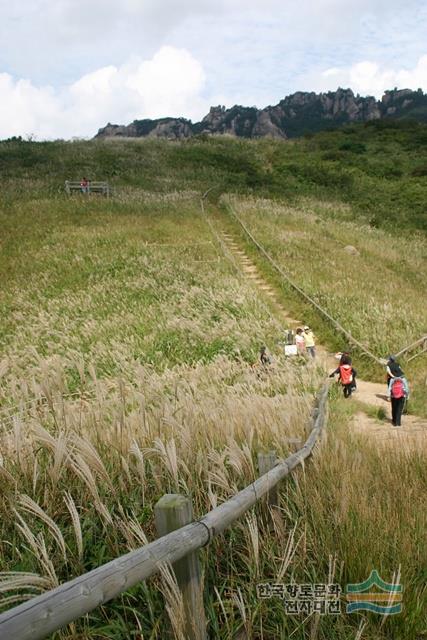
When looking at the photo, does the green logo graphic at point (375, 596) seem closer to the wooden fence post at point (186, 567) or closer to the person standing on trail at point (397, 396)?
the wooden fence post at point (186, 567)

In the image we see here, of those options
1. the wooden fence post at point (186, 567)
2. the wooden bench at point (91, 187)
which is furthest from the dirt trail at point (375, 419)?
the wooden bench at point (91, 187)

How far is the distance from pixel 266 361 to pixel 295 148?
45.9 m

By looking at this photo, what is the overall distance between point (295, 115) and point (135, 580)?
176918mm

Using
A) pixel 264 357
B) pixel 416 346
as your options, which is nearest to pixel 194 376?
pixel 264 357

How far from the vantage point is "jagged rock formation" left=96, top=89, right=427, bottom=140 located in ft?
513

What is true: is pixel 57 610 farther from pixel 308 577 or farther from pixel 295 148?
pixel 295 148

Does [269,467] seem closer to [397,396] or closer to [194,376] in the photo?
[194,376]

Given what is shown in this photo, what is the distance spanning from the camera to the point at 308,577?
2.96 meters

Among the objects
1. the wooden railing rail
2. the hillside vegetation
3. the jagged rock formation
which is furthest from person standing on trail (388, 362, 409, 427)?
the jagged rock formation

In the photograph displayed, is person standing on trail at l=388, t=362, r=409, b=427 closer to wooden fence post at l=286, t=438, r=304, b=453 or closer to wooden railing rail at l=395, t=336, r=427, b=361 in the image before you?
wooden railing rail at l=395, t=336, r=427, b=361

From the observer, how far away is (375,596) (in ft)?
9.10

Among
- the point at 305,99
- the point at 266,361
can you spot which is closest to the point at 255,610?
the point at 266,361

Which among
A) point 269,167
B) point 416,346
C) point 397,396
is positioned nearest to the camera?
point 397,396

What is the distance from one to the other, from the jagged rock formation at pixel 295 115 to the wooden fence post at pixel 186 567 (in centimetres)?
15752
